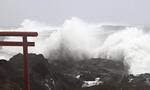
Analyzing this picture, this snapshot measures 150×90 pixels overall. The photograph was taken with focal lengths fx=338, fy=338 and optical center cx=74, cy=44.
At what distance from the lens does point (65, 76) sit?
1067cm

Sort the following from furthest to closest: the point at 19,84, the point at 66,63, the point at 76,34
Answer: the point at 76,34 < the point at 66,63 < the point at 19,84

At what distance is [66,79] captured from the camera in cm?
1048

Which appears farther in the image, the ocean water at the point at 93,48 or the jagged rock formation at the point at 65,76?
the ocean water at the point at 93,48

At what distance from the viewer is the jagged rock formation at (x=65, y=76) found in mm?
8820

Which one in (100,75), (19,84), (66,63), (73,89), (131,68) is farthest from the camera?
(131,68)

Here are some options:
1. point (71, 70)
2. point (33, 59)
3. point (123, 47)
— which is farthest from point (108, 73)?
point (123, 47)

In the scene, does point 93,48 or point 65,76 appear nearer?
point 65,76

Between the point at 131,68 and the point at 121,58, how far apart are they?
1375mm

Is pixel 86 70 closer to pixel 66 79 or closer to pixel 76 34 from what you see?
pixel 66 79

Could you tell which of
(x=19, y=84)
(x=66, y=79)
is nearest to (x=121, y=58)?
(x=66, y=79)

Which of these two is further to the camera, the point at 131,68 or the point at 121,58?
the point at 121,58

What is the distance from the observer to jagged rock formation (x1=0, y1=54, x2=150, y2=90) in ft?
28.9

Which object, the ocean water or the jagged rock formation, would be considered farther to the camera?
the ocean water

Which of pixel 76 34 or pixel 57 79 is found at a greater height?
pixel 76 34
